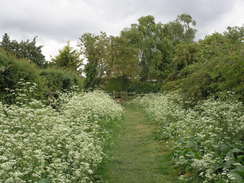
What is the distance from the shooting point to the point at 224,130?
5707 mm

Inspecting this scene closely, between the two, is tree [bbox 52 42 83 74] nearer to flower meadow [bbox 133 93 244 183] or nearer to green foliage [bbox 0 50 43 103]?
green foliage [bbox 0 50 43 103]

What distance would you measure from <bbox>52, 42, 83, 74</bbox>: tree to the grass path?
57.5 ft

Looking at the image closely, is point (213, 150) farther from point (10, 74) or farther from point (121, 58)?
point (121, 58)

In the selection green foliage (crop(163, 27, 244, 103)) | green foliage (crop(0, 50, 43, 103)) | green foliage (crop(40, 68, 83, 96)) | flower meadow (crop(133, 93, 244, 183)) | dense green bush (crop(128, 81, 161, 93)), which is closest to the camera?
flower meadow (crop(133, 93, 244, 183))

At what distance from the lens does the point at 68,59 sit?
2492 cm

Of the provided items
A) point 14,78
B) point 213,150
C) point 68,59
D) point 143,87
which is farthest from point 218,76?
point 143,87

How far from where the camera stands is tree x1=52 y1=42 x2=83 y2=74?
24.8 meters

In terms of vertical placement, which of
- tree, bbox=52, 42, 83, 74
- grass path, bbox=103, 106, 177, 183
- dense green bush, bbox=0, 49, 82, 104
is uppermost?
tree, bbox=52, 42, 83, 74

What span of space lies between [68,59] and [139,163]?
2034 centimetres

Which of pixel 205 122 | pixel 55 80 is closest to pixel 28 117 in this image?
pixel 205 122

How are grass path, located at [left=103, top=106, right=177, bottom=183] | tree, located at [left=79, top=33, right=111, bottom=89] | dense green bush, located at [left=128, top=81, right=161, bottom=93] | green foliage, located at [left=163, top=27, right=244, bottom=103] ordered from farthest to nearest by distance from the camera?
dense green bush, located at [left=128, top=81, right=161, bottom=93] → tree, located at [left=79, top=33, right=111, bottom=89] → green foliage, located at [left=163, top=27, right=244, bottom=103] → grass path, located at [left=103, top=106, right=177, bottom=183]

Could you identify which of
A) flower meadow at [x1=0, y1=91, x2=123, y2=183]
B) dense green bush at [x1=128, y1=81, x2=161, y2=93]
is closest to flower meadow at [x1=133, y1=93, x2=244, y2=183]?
flower meadow at [x1=0, y1=91, x2=123, y2=183]

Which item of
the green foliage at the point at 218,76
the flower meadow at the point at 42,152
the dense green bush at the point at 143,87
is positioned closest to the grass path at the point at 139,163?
the flower meadow at the point at 42,152

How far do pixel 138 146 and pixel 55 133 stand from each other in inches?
149
